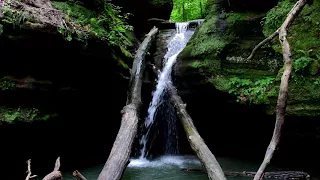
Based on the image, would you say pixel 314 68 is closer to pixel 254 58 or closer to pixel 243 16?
pixel 254 58

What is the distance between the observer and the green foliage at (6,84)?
606cm

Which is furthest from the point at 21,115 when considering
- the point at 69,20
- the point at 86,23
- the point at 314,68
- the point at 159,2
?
the point at 159,2

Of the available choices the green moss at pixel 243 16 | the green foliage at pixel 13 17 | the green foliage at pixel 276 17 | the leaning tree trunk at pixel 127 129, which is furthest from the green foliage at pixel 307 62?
the green foliage at pixel 13 17

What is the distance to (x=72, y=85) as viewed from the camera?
23.3 feet

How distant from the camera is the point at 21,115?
6223 millimetres

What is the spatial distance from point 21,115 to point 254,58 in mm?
6620

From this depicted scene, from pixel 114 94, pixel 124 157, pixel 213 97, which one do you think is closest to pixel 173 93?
pixel 213 97

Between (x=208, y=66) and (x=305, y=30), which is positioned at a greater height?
(x=305, y=30)

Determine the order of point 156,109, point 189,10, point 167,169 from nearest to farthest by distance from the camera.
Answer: point 167,169 < point 156,109 < point 189,10

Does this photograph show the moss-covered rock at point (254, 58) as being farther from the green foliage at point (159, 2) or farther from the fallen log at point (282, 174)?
the green foliage at point (159, 2)

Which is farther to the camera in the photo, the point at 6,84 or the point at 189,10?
the point at 189,10

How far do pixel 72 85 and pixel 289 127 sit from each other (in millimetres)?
5835

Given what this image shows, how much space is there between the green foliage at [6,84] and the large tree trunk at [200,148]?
4.34 meters

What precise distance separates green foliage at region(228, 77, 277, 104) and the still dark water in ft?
6.33
